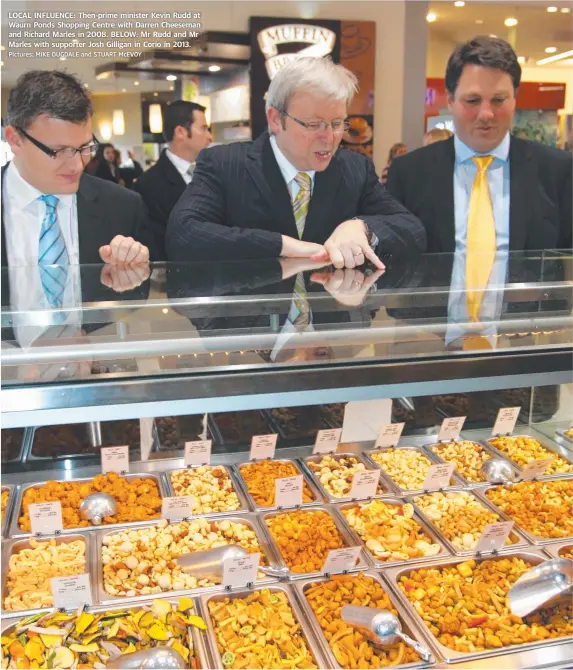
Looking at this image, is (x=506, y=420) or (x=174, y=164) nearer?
(x=506, y=420)

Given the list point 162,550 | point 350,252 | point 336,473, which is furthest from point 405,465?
point 162,550

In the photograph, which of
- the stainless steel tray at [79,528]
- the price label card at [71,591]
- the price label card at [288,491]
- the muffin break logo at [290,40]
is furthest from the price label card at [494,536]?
the muffin break logo at [290,40]

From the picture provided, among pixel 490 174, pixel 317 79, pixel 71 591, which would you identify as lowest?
pixel 71 591

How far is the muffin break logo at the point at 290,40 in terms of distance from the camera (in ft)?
21.4

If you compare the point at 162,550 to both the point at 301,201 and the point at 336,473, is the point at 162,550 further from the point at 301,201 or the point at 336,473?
the point at 301,201

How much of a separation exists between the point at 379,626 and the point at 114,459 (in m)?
0.99

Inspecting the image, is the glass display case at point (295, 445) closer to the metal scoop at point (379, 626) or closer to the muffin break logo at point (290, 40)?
the metal scoop at point (379, 626)

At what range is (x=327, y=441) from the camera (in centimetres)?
223

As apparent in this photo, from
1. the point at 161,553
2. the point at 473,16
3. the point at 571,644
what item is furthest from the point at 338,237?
the point at 473,16

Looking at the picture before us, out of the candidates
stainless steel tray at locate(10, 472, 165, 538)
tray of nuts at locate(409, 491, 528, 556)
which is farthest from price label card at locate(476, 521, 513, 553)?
stainless steel tray at locate(10, 472, 165, 538)

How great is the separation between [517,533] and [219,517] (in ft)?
2.75

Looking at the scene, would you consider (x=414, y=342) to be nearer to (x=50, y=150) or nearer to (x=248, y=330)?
(x=248, y=330)

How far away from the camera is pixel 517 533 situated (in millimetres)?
1846

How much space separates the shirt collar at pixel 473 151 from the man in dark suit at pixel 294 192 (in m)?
0.34
